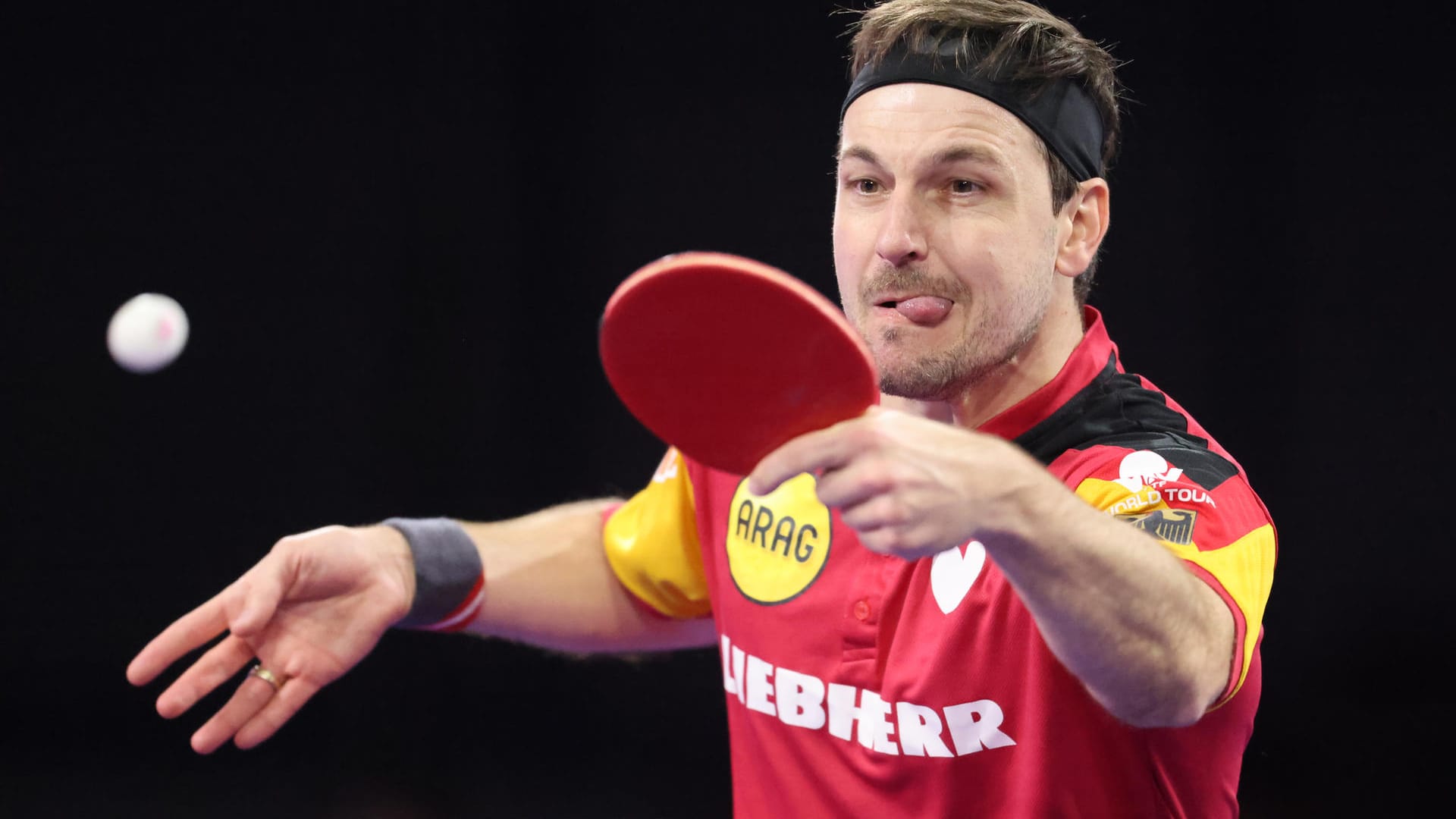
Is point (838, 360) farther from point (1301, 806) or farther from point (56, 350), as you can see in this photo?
→ point (56, 350)

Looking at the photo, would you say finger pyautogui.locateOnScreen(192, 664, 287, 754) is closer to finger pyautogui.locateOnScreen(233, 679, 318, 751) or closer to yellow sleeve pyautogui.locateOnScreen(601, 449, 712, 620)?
finger pyautogui.locateOnScreen(233, 679, 318, 751)

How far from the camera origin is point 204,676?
1631mm

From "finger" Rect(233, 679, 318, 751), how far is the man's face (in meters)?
0.90

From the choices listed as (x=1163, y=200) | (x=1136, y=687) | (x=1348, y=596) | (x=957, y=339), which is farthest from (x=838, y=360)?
(x=1348, y=596)

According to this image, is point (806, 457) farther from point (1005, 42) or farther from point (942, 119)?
point (1005, 42)

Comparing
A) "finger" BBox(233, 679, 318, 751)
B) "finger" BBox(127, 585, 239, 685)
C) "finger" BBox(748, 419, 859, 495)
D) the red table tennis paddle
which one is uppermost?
the red table tennis paddle

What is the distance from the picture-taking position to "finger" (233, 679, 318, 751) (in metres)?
1.65

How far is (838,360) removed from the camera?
1.12 m

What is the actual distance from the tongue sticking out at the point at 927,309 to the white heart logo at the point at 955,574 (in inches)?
12.4

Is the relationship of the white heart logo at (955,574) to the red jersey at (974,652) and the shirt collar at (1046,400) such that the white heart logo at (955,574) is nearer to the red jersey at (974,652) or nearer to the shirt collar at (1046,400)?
the red jersey at (974,652)

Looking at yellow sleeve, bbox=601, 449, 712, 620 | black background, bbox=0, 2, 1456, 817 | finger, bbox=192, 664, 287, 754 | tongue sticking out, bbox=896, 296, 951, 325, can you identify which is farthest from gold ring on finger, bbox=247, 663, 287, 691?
black background, bbox=0, 2, 1456, 817

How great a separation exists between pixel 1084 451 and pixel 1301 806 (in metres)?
2.08

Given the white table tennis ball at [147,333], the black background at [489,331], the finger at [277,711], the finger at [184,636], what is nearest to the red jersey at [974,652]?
the finger at [277,711]

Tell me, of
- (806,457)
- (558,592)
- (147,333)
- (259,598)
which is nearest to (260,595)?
(259,598)
